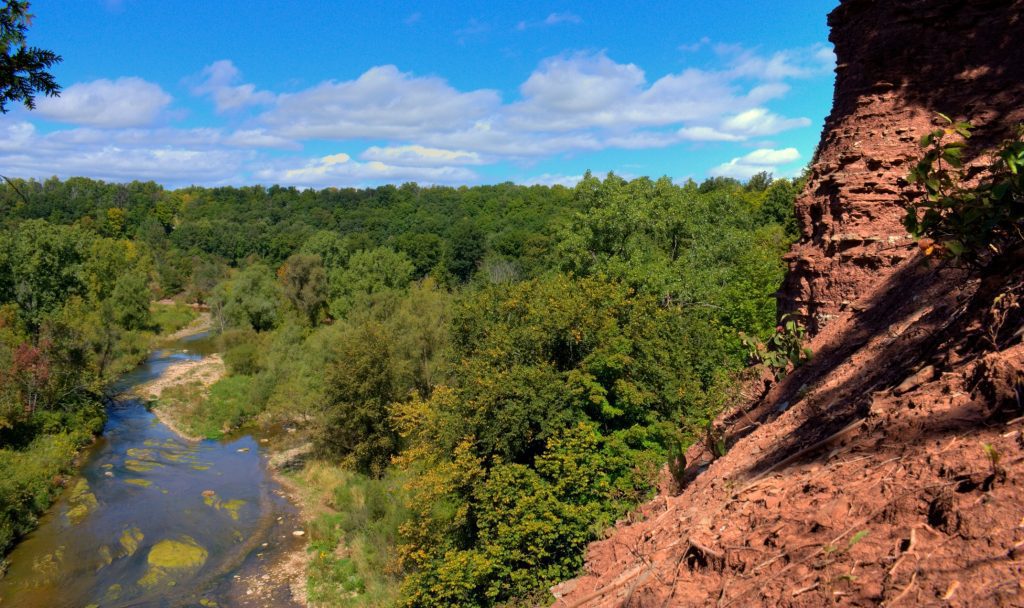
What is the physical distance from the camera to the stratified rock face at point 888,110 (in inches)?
325

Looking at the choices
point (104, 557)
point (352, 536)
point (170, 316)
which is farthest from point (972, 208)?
point (170, 316)

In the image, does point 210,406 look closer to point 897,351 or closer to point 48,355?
point 48,355

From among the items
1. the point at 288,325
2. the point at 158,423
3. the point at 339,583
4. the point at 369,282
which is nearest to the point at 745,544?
the point at 339,583

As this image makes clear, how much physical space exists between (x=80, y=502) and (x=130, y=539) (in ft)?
14.7

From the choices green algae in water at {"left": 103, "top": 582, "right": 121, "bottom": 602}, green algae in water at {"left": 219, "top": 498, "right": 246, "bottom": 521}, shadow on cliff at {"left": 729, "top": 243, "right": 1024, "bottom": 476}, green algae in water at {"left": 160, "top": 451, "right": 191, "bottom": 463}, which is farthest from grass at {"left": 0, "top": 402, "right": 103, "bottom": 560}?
shadow on cliff at {"left": 729, "top": 243, "right": 1024, "bottom": 476}

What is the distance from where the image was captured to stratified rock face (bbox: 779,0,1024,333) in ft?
27.1

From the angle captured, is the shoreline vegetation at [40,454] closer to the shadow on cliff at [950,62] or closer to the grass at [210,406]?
the grass at [210,406]

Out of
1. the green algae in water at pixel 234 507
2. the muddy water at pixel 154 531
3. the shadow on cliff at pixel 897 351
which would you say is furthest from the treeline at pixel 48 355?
the shadow on cliff at pixel 897 351

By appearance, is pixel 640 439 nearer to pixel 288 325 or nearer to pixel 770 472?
pixel 770 472

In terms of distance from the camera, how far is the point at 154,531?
21.3 meters

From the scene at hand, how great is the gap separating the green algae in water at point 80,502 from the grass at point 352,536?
751 centimetres

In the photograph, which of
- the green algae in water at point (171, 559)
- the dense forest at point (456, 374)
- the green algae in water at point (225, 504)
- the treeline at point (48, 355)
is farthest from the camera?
the treeline at point (48, 355)

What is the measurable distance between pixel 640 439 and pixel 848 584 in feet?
37.4

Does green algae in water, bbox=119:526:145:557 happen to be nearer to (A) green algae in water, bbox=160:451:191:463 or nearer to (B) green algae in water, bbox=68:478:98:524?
(B) green algae in water, bbox=68:478:98:524
